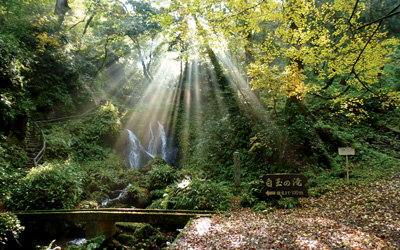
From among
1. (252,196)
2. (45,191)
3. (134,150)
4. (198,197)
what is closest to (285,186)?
(252,196)

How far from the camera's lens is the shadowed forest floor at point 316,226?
3.37m

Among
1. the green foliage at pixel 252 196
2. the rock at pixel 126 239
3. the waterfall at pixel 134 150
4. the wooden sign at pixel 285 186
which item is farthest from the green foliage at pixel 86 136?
the wooden sign at pixel 285 186

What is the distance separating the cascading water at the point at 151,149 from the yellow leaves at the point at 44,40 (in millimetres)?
7223

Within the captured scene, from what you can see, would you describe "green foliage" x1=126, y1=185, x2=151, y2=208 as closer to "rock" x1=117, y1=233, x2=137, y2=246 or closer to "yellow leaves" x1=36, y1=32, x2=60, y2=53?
"rock" x1=117, y1=233, x2=137, y2=246

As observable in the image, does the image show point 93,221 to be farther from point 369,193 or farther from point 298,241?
point 369,193

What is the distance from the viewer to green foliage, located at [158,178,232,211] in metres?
5.95

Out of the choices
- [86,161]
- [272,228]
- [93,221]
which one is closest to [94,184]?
[86,161]

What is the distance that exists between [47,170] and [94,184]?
2862mm

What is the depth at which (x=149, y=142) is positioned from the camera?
52.9ft

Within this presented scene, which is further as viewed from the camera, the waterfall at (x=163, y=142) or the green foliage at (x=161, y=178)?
the waterfall at (x=163, y=142)

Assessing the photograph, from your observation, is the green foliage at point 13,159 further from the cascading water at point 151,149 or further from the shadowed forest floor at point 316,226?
the shadowed forest floor at point 316,226

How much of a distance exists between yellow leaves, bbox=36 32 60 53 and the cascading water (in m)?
7.22

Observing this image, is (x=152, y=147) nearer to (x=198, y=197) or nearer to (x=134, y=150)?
(x=134, y=150)

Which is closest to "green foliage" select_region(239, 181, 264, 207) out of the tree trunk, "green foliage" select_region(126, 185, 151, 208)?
"green foliage" select_region(126, 185, 151, 208)
